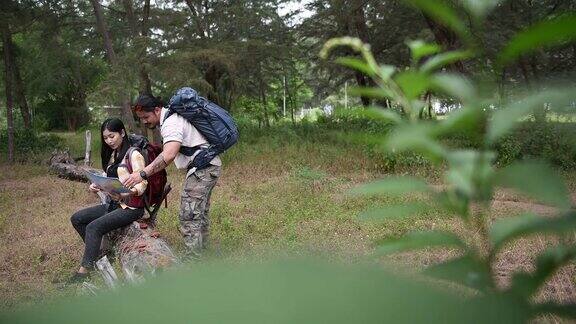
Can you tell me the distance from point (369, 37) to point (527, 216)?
63.7ft

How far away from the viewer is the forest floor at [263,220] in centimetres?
510

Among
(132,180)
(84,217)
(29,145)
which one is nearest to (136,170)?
(132,180)

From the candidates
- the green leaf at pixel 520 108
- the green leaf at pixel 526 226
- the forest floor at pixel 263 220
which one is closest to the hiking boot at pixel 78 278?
the forest floor at pixel 263 220

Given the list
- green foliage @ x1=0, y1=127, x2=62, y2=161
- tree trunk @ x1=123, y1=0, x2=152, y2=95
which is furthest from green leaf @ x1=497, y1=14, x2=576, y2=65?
green foliage @ x1=0, y1=127, x2=62, y2=161

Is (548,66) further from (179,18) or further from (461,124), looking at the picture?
(461,124)

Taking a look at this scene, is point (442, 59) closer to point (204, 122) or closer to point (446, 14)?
point (446, 14)

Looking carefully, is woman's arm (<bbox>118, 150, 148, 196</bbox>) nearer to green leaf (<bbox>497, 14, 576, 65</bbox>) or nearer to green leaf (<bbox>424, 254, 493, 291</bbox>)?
green leaf (<bbox>424, 254, 493, 291</bbox>)

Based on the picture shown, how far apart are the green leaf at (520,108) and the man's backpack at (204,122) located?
4488 millimetres

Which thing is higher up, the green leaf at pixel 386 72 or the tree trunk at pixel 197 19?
the tree trunk at pixel 197 19

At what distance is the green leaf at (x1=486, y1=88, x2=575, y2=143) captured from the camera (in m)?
0.63

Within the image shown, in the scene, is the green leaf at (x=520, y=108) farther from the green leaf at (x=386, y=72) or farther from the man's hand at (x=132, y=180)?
the man's hand at (x=132, y=180)

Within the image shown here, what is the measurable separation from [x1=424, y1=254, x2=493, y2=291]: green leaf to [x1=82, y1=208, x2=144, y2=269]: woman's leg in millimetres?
4874

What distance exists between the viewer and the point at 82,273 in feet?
17.4

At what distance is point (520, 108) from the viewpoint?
2.21 feet
